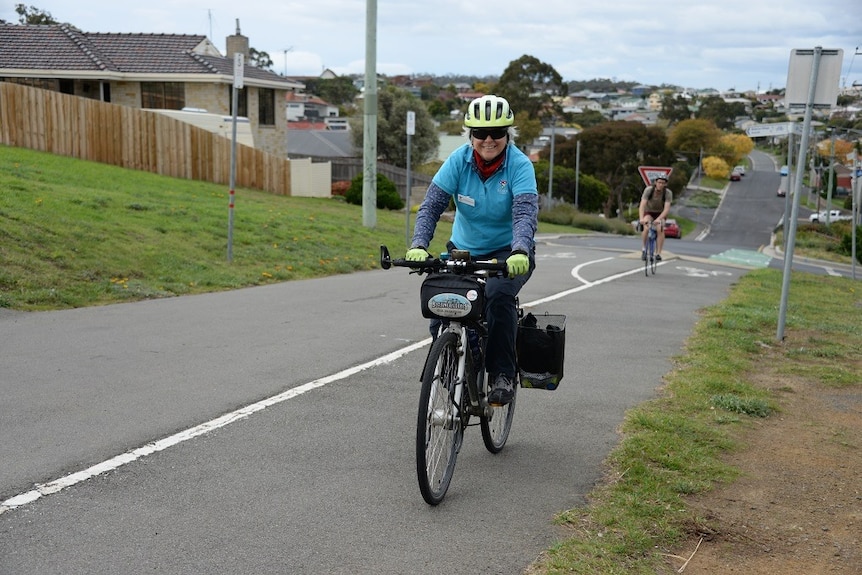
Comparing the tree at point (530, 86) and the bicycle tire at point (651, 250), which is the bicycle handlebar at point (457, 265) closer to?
the bicycle tire at point (651, 250)

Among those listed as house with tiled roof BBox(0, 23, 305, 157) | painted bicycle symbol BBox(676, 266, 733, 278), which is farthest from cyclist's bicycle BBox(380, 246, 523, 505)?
house with tiled roof BBox(0, 23, 305, 157)

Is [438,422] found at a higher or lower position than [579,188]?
higher

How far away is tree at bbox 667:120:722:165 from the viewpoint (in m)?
95.3

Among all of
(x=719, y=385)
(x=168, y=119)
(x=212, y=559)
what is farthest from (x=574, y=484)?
(x=168, y=119)

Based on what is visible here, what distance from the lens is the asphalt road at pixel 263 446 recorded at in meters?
4.27

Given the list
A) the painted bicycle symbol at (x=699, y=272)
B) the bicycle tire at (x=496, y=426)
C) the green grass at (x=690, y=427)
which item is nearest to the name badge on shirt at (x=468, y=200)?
the bicycle tire at (x=496, y=426)

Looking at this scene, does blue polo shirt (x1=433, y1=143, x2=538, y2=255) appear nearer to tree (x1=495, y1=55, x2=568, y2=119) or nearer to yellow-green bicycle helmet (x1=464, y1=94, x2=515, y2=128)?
yellow-green bicycle helmet (x1=464, y1=94, x2=515, y2=128)

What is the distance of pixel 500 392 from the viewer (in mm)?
5473

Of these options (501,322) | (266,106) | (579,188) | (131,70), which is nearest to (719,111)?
(579,188)

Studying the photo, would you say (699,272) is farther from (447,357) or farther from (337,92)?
(337,92)

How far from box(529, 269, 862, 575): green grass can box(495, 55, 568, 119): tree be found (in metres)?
67.3

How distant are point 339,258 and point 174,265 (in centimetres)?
422

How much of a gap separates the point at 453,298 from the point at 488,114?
110cm

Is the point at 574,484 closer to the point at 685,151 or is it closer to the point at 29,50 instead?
the point at 29,50
